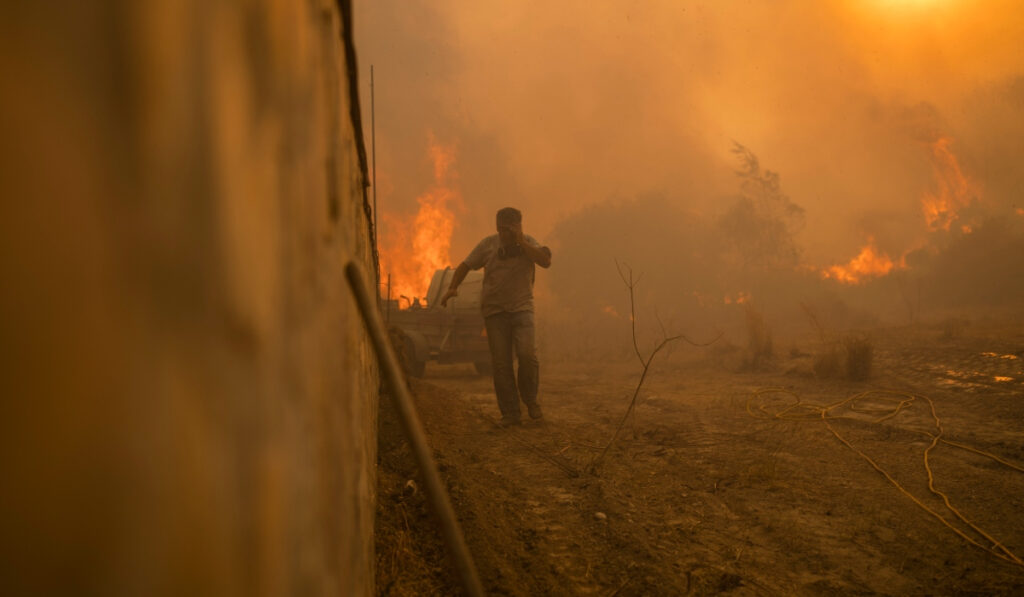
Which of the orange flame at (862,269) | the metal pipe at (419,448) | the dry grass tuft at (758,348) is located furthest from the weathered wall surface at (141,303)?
the orange flame at (862,269)

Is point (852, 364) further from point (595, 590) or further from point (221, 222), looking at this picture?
point (221, 222)

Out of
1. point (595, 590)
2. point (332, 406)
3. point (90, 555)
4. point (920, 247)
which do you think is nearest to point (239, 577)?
point (90, 555)

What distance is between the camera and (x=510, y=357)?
4.79 meters

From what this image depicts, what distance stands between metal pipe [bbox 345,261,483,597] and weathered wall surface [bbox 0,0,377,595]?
0.54 metres

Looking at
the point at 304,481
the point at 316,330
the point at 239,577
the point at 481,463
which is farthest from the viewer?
the point at 481,463

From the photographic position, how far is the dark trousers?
463 centimetres

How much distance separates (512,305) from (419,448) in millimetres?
3813

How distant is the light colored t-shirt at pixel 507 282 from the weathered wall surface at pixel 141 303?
4356 mm

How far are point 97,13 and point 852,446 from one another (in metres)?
4.30

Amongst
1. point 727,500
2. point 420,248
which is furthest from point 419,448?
point 420,248

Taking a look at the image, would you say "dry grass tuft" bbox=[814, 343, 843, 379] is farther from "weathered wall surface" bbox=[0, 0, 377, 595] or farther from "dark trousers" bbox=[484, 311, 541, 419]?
"weathered wall surface" bbox=[0, 0, 377, 595]

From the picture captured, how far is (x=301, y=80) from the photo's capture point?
0.69m

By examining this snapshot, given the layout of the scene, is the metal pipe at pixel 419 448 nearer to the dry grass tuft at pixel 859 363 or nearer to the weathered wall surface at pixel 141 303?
the weathered wall surface at pixel 141 303

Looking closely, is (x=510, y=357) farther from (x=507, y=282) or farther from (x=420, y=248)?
(x=420, y=248)
